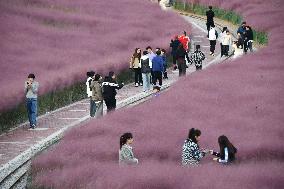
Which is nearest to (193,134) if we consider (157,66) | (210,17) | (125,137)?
(125,137)

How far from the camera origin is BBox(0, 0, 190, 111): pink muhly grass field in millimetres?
31480

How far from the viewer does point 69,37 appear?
41000 millimetres

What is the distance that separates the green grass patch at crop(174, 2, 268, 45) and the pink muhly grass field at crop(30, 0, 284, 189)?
1391 cm

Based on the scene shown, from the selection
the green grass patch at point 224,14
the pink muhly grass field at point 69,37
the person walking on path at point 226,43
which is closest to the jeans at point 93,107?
the pink muhly grass field at point 69,37

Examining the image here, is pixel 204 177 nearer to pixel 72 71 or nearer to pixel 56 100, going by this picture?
pixel 56 100

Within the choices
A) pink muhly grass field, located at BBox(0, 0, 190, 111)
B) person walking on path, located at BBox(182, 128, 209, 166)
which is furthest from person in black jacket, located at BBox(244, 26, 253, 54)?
person walking on path, located at BBox(182, 128, 209, 166)

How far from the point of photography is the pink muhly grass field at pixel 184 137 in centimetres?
1642

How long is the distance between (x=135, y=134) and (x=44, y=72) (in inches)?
467

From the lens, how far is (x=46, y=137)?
23.5 metres

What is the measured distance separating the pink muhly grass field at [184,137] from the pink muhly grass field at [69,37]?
474 cm

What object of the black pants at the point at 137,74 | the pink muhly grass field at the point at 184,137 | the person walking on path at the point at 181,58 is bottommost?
the pink muhly grass field at the point at 184,137

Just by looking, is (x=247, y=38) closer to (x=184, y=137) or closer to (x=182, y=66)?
(x=182, y=66)

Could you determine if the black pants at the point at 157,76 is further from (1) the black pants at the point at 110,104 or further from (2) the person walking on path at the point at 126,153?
(2) the person walking on path at the point at 126,153

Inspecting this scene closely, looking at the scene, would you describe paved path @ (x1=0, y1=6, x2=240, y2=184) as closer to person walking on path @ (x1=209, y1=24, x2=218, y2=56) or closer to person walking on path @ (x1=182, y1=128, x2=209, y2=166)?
person walking on path @ (x1=182, y1=128, x2=209, y2=166)
